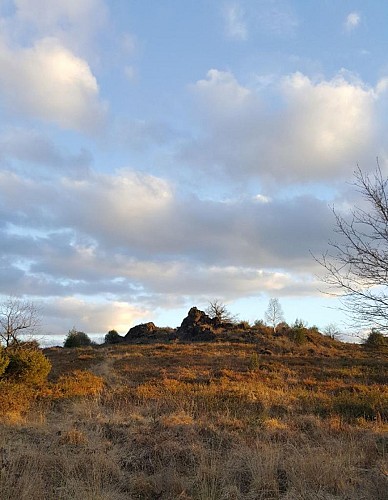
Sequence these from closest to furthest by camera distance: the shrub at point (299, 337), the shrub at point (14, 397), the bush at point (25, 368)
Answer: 1. the shrub at point (14, 397)
2. the bush at point (25, 368)
3. the shrub at point (299, 337)

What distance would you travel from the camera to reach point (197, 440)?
9398mm

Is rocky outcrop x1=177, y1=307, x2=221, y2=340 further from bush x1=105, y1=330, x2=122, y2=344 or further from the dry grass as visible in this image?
the dry grass

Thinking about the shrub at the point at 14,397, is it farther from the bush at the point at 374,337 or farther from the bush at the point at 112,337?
the bush at the point at 112,337

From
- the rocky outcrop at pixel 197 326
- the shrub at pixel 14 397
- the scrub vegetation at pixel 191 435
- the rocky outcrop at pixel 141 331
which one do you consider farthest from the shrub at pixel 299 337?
the shrub at pixel 14 397

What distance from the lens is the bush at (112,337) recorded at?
176ft

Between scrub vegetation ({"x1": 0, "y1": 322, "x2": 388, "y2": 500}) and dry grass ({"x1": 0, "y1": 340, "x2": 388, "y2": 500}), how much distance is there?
31 mm

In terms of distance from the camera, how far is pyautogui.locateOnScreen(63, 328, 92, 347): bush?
1998 inches

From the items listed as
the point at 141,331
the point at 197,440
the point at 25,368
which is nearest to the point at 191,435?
the point at 197,440

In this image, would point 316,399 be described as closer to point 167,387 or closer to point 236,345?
point 167,387

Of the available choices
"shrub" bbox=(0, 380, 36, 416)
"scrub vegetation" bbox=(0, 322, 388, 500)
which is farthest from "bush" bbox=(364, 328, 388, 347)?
"shrub" bbox=(0, 380, 36, 416)

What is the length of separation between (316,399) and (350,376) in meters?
9.42

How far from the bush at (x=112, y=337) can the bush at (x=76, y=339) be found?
88.2 inches

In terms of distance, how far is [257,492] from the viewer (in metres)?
6.12

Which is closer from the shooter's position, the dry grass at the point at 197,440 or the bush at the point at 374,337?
the dry grass at the point at 197,440
